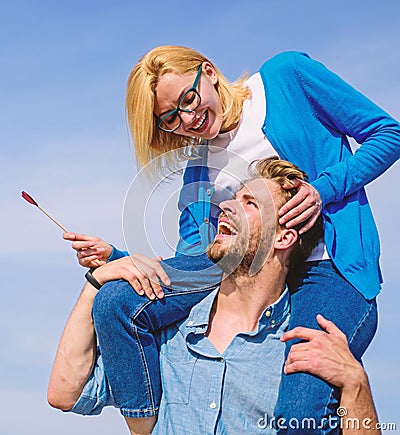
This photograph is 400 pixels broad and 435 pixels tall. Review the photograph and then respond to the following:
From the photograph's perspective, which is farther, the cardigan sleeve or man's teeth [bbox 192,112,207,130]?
man's teeth [bbox 192,112,207,130]

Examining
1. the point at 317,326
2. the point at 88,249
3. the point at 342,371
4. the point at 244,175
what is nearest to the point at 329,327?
the point at 317,326

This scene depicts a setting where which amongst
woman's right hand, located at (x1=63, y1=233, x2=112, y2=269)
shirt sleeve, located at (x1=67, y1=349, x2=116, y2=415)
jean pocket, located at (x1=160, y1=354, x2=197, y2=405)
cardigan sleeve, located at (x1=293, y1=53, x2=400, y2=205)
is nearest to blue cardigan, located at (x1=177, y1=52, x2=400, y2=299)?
cardigan sleeve, located at (x1=293, y1=53, x2=400, y2=205)

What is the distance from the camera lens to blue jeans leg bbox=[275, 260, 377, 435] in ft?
→ 12.5

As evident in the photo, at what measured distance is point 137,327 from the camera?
13.4ft

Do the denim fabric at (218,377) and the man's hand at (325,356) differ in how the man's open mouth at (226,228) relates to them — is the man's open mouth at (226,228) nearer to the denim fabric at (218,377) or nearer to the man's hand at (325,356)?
the denim fabric at (218,377)

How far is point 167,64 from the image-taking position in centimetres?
429

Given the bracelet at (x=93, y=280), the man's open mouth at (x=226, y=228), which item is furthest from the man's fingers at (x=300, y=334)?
the bracelet at (x=93, y=280)

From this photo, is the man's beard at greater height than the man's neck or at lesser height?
greater

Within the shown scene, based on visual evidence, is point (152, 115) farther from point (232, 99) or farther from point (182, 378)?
point (182, 378)

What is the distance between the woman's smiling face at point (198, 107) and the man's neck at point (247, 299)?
74 cm

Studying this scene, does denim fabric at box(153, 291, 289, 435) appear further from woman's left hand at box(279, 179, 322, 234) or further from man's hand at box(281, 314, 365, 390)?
woman's left hand at box(279, 179, 322, 234)

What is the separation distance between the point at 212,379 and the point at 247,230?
2.43 feet

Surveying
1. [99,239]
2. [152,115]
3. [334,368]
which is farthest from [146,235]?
[334,368]

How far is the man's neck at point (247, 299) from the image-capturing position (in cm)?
428
